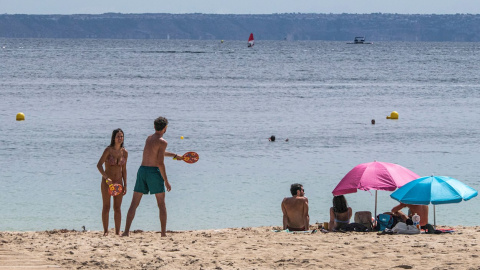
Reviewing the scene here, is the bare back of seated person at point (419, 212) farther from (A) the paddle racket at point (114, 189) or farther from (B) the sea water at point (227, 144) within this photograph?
(A) the paddle racket at point (114, 189)

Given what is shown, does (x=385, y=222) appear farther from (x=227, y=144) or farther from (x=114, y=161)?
(x=227, y=144)

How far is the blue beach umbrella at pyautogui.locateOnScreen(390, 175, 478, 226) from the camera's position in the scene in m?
10.1

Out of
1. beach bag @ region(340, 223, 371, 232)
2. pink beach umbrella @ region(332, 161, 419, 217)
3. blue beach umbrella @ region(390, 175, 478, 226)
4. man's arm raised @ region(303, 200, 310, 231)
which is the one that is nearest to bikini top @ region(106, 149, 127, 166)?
man's arm raised @ region(303, 200, 310, 231)

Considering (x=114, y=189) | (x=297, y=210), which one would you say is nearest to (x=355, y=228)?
(x=297, y=210)

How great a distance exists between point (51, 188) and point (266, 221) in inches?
184

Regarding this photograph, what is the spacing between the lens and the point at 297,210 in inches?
431

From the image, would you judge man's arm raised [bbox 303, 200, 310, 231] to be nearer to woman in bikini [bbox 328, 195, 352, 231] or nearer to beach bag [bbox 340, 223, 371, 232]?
woman in bikini [bbox 328, 195, 352, 231]

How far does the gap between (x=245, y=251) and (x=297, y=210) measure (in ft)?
6.65

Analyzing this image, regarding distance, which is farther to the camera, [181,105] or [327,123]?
[181,105]

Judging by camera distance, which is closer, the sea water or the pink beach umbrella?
the pink beach umbrella

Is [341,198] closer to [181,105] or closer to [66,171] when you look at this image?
[66,171]

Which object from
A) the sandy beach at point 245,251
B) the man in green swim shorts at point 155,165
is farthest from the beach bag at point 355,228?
the man in green swim shorts at point 155,165

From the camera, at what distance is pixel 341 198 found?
10875 mm

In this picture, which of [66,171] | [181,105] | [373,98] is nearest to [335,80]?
[373,98]
